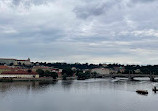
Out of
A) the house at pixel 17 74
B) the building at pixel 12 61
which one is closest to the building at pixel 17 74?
the house at pixel 17 74

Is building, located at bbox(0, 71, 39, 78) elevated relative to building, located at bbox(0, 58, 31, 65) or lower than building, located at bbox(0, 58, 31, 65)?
lower

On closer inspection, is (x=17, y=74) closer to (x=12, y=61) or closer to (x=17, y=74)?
(x=17, y=74)

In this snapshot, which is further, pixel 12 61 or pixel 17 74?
pixel 12 61

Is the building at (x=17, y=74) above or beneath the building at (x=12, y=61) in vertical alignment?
beneath

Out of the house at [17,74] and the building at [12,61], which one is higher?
the building at [12,61]

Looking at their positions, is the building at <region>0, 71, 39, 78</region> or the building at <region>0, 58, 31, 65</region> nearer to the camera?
the building at <region>0, 71, 39, 78</region>

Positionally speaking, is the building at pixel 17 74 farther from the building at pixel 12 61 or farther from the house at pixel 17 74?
the building at pixel 12 61

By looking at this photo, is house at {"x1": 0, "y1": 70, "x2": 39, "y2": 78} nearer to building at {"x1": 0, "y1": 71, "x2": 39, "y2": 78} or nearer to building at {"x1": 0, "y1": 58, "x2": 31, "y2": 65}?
building at {"x1": 0, "y1": 71, "x2": 39, "y2": 78}

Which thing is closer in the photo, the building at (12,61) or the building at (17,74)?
the building at (17,74)

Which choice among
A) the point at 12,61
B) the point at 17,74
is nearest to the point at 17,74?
the point at 17,74

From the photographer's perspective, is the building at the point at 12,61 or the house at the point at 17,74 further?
the building at the point at 12,61

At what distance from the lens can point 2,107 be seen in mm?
21516

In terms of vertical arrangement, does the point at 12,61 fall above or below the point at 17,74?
above

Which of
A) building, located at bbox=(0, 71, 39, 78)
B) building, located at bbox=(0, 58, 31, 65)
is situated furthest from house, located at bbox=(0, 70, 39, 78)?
building, located at bbox=(0, 58, 31, 65)
